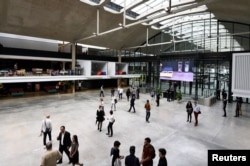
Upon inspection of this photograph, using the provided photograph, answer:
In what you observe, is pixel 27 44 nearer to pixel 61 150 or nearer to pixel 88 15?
pixel 88 15

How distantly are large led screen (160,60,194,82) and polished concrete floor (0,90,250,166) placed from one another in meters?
7.20

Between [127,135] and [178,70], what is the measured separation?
13.7 m

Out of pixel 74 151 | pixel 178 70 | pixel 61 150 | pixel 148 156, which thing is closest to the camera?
pixel 148 156

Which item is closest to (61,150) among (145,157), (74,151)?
(74,151)

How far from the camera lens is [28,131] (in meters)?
8.20

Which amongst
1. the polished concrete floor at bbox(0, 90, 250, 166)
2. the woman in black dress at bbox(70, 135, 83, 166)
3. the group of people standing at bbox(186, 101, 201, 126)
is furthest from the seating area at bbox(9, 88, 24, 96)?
the group of people standing at bbox(186, 101, 201, 126)

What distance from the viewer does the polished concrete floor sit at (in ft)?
19.4

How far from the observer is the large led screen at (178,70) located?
18.2 m

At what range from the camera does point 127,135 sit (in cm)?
791

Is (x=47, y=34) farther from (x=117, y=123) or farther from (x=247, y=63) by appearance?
(x=247, y=63)

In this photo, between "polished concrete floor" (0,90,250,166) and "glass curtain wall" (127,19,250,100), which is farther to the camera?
"glass curtain wall" (127,19,250,100)

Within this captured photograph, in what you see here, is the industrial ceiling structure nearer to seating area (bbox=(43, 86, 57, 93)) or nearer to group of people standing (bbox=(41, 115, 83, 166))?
seating area (bbox=(43, 86, 57, 93))

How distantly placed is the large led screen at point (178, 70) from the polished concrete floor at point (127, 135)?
720 cm

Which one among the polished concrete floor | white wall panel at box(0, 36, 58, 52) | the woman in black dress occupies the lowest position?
the polished concrete floor
